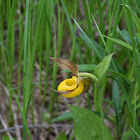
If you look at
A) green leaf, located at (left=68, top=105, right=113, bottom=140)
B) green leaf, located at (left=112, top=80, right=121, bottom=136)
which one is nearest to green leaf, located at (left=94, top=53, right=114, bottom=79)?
green leaf, located at (left=68, top=105, right=113, bottom=140)

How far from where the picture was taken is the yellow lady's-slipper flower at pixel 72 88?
27.8 inches

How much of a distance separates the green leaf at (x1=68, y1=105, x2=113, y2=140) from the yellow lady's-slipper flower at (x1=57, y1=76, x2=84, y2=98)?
0.12 meters

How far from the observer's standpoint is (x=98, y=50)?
0.92 metres

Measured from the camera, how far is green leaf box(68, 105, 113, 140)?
82cm

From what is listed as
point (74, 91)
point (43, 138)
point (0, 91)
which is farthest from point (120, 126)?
point (0, 91)

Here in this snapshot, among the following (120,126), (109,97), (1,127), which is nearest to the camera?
(120,126)

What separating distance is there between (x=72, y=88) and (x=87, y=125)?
0.70 ft

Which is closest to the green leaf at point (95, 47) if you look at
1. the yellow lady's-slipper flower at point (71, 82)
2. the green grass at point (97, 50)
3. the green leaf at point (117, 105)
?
the green grass at point (97, 50)

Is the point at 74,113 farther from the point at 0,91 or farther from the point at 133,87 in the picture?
the point at 0,91

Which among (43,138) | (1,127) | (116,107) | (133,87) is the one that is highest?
(133,87)

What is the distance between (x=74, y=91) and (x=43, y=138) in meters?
0.82

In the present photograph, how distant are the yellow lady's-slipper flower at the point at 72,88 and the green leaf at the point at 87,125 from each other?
4.8 inches

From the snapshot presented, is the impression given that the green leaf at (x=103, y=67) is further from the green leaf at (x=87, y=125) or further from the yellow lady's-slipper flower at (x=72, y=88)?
the green leaf at (x=87, y=125)

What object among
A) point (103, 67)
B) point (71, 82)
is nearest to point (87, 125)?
point (71, 82)
